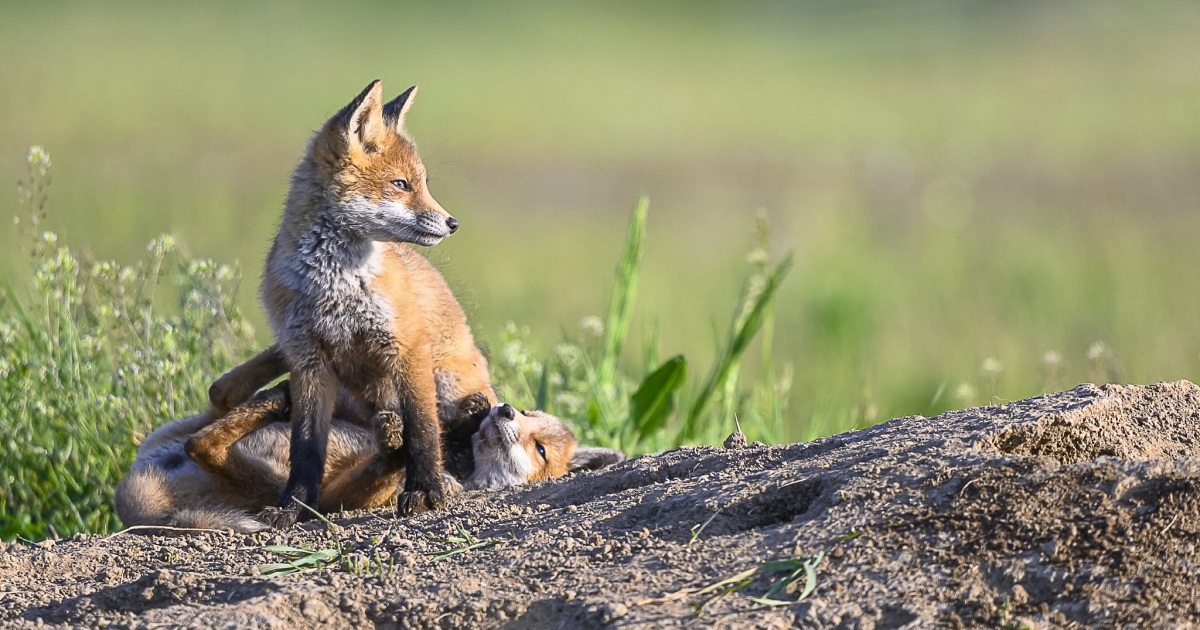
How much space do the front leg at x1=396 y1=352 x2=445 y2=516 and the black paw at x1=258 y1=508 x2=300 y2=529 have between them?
1.25 feet

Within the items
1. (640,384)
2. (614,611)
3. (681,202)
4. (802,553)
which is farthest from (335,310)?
(681,202)

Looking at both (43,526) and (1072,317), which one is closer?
(43,526)

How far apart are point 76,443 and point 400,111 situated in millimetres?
2365

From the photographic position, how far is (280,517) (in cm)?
449

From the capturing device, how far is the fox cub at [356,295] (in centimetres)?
474

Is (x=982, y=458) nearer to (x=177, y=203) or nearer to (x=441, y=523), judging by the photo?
(x=441, y=523)

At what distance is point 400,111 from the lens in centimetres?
536

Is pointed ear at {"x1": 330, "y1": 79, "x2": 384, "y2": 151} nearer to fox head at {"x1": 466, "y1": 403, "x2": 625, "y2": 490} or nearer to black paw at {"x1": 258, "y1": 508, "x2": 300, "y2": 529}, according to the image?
fox head at {"x1": 466, "y1": 403, "x2": 625, "y2": 490}

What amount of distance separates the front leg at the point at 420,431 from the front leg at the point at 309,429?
0.30m

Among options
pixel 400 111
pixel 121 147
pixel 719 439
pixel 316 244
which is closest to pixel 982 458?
pixel 316 244

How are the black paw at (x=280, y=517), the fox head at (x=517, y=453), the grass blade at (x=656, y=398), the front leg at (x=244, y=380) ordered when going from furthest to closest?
the grass blade at (x=656, y=398)
the fox head at (x=517, y=453)
the front leg at (x=244, y=380)
the black paw at (x=280, y=517)

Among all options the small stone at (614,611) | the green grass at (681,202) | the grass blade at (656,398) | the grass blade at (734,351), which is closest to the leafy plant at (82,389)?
the green grass at (681,202)

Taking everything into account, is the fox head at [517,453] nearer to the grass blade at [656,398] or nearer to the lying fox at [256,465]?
the lying fox at [256,465]

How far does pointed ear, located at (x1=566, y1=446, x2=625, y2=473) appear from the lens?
17.8ft
